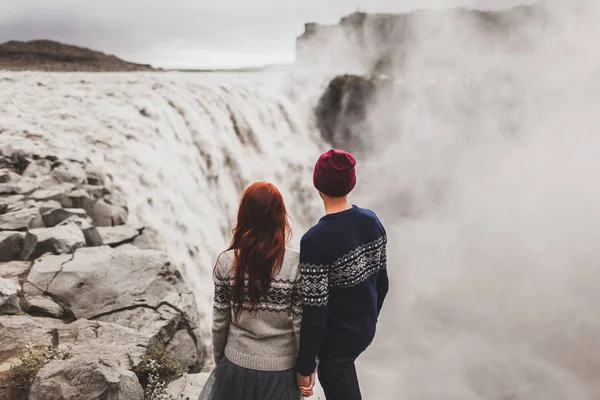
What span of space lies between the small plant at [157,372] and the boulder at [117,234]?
193 centimetres

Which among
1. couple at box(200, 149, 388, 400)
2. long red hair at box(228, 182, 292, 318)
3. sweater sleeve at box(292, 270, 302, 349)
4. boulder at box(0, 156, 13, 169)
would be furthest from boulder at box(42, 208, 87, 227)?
sweater sleeve at box(292, 270, 302, 349)

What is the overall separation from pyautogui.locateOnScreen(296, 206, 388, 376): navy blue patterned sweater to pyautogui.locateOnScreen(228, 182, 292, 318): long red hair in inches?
4.3

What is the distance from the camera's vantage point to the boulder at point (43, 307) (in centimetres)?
361

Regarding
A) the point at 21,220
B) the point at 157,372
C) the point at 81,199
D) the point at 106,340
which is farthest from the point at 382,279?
the point at 81,199

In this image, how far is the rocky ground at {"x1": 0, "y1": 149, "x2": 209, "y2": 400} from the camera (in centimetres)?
270

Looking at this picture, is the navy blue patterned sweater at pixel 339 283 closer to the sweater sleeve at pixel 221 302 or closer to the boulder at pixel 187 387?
the sweater sleeve at pixel 221 302

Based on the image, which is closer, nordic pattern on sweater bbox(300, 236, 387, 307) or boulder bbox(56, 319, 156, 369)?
nordic pattern on sweater bbox(300, 236, 387, 307)

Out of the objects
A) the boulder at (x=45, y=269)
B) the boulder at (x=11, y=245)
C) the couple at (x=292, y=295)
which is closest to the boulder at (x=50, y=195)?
the boulder at (x=11, y=245)

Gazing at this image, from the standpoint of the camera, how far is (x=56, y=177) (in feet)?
19.0

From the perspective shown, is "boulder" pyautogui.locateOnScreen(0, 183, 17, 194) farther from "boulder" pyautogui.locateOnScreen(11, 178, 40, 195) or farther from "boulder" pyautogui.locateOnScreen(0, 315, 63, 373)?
"boulder" pyautogui.locateOnScreen(0, 315, 63, 373)

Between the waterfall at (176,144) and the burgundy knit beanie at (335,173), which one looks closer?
the burgundy knit beanie at (335,173)

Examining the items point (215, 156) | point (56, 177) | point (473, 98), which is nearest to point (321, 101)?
point (473, 98)

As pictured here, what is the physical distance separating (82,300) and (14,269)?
2.68ft

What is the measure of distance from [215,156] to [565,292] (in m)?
6.21
